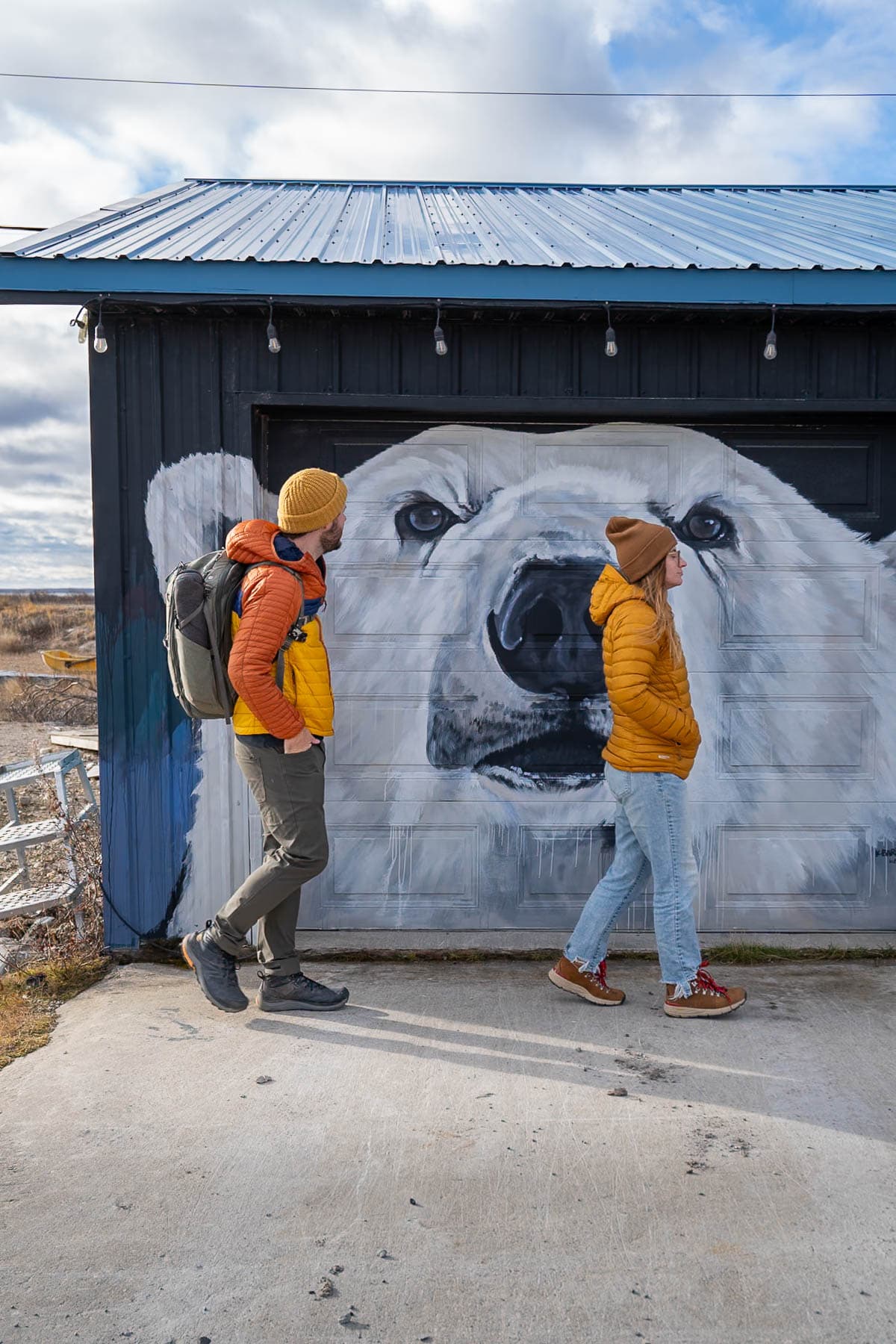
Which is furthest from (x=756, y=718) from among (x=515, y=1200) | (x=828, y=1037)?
(x=515, y=1200)

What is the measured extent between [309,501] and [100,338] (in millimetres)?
1488

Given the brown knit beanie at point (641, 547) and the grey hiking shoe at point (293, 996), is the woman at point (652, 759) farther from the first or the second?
the grey hiking shoe at point (293, 996)

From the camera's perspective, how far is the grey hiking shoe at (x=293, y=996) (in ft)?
13.0

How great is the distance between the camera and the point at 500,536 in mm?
4836

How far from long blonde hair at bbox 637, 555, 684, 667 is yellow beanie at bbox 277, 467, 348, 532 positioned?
118 cm

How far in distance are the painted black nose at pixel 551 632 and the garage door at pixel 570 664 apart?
11 mm

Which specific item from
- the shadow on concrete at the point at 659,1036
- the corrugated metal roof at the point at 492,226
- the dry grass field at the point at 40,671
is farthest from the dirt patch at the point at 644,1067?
the dry grass field at the point at 40,671

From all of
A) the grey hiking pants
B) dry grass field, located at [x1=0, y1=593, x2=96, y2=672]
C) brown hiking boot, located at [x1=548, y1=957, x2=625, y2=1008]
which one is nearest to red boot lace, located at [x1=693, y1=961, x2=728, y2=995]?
brown hiking boot, located at [x1=548, y1=957, x2=625, y2=1008]

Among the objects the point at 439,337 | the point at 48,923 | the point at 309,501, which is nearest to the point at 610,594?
the point at 309,501

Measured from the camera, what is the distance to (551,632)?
4844mm

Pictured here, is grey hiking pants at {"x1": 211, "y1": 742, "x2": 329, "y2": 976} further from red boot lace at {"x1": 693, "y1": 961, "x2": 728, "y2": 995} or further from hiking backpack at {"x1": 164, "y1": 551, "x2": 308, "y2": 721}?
red boot lace at {"x1": 693, "y1": 961, "x2": 728, "y2": 995}

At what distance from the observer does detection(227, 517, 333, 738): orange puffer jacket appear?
3.53 metres

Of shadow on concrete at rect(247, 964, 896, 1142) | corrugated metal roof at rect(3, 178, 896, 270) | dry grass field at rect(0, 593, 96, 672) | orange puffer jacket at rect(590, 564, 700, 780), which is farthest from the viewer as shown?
dry grass field at rect(0, 593, 96, 672)

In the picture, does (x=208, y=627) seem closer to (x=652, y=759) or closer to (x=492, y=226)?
(x=652, y=759)
